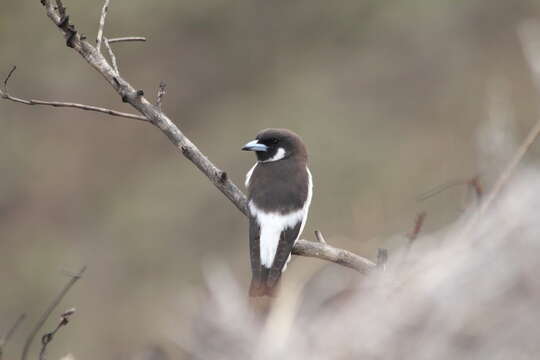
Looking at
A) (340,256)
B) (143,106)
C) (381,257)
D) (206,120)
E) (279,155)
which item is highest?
(143,106)

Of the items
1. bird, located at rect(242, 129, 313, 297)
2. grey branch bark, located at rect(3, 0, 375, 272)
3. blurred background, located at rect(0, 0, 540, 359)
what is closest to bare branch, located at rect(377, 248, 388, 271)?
grey branch bark, located at rect(3, 0, 375, 272)

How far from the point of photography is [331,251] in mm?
5527

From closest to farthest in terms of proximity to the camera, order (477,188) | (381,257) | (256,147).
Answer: (477,188) < (381,257) < (256,147)

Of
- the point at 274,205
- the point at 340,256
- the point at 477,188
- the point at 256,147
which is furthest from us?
the point at 256,147

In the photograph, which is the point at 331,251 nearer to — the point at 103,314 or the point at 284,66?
the point at 103,314

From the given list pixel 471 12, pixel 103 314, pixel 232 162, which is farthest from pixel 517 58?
pixel 103 314

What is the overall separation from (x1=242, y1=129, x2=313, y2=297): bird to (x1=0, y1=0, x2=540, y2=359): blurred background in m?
9.51

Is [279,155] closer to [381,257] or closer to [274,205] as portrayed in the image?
[274,205]

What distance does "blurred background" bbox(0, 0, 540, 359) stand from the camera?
17.8 m

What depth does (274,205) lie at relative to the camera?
21.2 ft

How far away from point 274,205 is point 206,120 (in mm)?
13847

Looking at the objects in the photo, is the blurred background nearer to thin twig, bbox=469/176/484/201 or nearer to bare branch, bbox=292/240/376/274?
bare branch, bbox=292/240/376/274

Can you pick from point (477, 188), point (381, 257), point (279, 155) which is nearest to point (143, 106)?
point (381, 257)

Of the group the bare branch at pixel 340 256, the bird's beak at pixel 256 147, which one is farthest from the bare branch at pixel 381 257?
the bird's beak at pixel 256 147
